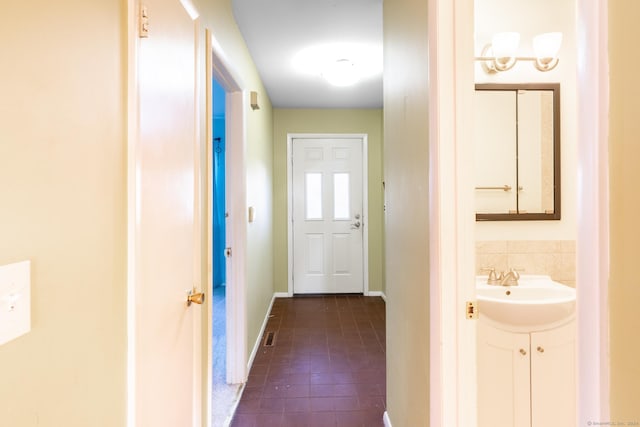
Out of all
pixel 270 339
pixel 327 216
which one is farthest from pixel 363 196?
pixel 270 339

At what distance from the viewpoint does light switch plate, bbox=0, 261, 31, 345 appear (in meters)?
0.50

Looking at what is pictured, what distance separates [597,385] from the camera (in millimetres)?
523

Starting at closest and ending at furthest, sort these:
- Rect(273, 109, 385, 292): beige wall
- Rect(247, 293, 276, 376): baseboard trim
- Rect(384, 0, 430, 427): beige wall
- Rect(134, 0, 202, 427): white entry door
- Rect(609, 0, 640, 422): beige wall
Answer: Rect(609, 0, 640, 422): beige wall < Rect(134, 0, 202, 427): white entry door < Rect(384, 0, 430, 427): beige wall < Rect(247, 293, 276, 376): baseboard trim < Rect(273, 109, 385, 292): beige wall

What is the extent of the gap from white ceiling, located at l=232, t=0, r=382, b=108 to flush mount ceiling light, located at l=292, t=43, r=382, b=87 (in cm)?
7

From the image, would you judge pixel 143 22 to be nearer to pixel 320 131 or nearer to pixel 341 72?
pixel 341 72

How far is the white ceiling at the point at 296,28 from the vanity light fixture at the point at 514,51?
0.77 meters

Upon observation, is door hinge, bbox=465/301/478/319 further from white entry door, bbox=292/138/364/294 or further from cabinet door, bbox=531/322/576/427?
white entry door, bbox=292/138/364/294

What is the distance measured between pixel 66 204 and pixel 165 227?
1.34 ft

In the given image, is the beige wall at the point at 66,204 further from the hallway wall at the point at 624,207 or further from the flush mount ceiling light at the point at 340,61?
the flush mount ceiling light at the point at 340,61

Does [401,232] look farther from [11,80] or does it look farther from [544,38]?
[11,80]

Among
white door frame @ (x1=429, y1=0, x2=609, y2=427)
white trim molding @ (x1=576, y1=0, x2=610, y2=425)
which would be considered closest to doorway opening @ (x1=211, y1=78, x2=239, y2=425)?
white door frame @ (x1=429, y1=0, x2=609, y2=427)

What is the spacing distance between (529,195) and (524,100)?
1.68 feet

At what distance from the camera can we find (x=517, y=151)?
1.82 meters

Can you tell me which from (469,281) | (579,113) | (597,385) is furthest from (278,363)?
(579,113)
